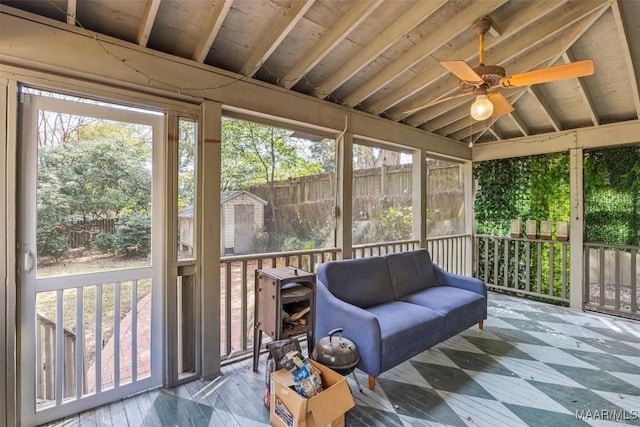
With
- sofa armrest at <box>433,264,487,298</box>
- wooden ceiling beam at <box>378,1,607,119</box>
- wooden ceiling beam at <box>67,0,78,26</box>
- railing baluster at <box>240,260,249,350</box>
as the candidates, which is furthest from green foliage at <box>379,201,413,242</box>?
wooden ceiling beam at <box>67,0,78,26</box>

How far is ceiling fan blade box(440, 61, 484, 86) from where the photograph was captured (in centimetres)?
208

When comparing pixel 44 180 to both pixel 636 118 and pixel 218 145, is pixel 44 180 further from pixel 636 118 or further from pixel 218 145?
pixel 636 118

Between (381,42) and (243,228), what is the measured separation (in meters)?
2.09

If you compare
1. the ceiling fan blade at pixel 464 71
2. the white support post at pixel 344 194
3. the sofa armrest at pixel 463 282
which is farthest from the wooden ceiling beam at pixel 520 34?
the sofa armrest at pixel 463 282

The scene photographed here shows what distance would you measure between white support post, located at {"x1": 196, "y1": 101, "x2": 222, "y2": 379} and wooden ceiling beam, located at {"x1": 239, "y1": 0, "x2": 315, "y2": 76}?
45cm

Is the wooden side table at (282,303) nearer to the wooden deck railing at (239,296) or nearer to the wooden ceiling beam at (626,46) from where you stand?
the wooden deck railing at (239,296)

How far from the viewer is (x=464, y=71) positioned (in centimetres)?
221

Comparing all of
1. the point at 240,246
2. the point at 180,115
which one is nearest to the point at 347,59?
the point at 180,115

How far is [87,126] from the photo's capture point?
2.18 meters

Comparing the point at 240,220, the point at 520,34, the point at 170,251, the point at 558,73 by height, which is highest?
the point at 520,34

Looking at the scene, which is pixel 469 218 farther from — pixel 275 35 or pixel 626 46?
pixel 275 35

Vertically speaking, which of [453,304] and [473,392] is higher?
[453,304]

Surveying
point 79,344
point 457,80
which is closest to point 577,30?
point 457,80

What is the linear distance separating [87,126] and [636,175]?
20.1 ft
